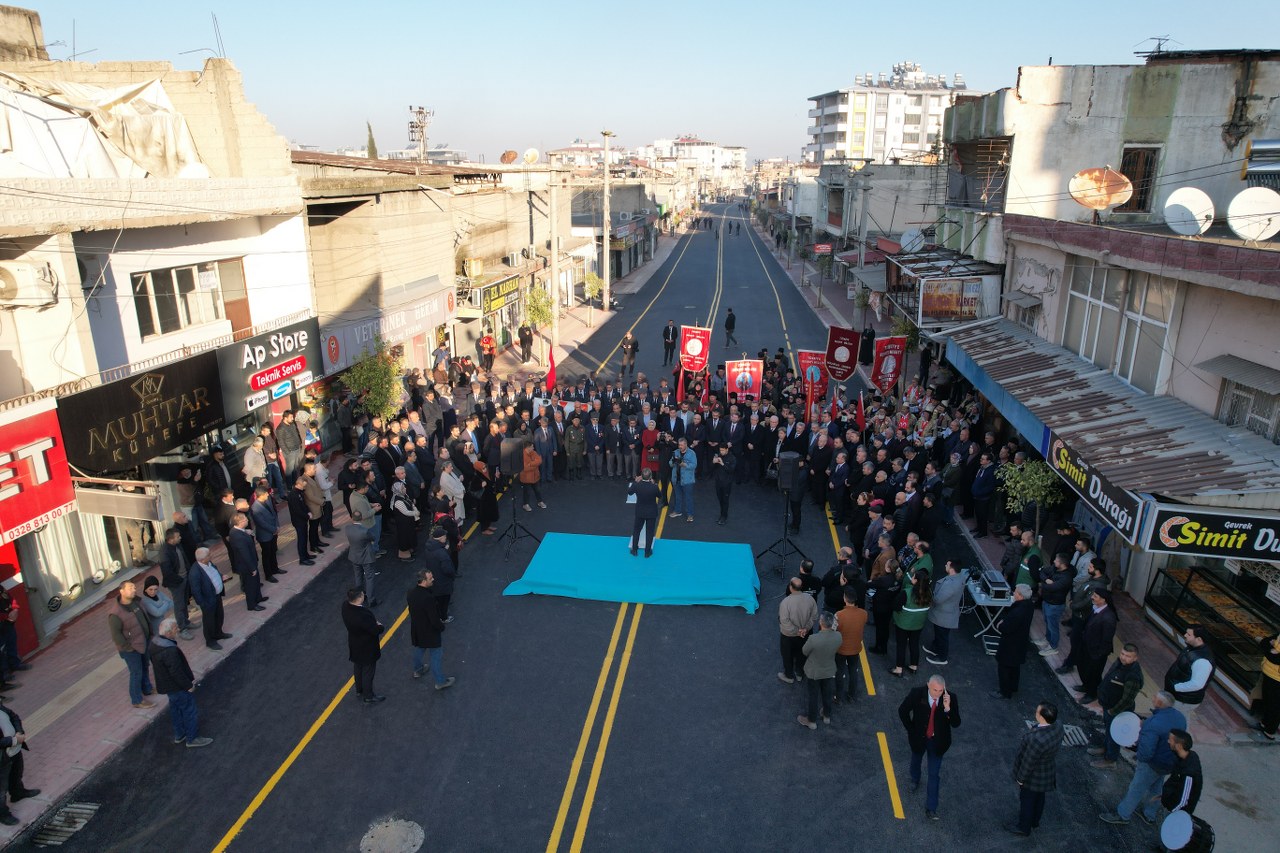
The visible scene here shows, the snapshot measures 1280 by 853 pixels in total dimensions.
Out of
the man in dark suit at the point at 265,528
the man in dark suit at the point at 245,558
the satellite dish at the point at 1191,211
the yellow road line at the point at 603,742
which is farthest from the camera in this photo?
the satellite dish at the point at 1191,211

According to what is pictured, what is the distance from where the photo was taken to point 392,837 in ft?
26.7

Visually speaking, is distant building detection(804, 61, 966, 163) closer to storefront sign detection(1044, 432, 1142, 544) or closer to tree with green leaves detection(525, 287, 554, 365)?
tree with green leaves detection(525, 287, 554, 365)

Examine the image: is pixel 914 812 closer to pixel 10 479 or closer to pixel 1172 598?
pixel 1172 598

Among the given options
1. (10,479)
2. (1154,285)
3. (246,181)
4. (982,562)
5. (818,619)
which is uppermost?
(246,181)

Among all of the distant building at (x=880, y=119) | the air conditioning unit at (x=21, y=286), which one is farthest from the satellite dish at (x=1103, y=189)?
the distant building at (x=880, y=119)

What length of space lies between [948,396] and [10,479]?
72.3 feet

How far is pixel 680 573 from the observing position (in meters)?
13.4

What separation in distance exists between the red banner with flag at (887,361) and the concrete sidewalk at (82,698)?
52.6 ft

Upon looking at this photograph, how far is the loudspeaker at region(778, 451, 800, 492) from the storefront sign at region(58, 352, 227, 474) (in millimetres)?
11287

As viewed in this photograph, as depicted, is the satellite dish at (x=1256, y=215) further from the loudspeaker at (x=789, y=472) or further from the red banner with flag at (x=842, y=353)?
the red banner with flag at (x=842, y=353)

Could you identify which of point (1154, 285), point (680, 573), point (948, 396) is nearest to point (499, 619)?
point (680, 573)

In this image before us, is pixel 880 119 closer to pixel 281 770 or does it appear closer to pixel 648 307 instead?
pixel 648 307

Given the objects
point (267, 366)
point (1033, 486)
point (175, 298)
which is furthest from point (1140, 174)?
point (175, 298)

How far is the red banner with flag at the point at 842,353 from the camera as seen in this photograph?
21391 millimetres
